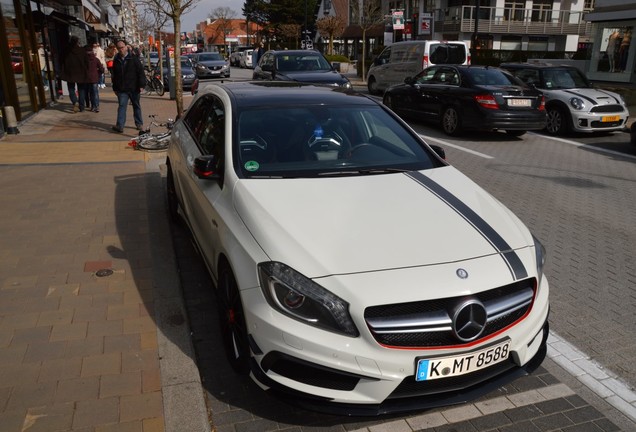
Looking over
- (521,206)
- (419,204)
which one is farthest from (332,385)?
(521,206)

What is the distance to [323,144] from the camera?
4.17m

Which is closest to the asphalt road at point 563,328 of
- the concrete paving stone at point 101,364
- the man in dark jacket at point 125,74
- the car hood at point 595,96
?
the concrete paving stone at point 101,364

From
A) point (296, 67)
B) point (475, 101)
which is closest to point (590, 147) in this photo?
point (475, 101)

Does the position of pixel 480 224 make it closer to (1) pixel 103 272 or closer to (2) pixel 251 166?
(2) pixel 251 166

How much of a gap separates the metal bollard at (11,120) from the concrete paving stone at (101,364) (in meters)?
9.40

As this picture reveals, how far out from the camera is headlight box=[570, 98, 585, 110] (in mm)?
12383

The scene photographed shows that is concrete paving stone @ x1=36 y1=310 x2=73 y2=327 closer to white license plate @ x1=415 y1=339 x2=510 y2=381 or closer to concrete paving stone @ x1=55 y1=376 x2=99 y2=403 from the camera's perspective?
concrete paving stone @ x1=55 y1=376 x2=99 y2=403

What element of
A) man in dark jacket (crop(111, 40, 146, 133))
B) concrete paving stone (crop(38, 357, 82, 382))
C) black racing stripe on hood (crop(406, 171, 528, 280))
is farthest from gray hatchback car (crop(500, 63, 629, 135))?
concrete paving stone (crop(38, 357, 82, 382))

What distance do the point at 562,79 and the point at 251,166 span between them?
12.0m

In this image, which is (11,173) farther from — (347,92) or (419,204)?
(419,204)

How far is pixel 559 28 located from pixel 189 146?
47.3 m

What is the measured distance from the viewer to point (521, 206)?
7.06 meters

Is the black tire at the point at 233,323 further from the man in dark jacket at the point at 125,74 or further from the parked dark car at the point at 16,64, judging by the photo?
the parked dark car at the point at 16,64

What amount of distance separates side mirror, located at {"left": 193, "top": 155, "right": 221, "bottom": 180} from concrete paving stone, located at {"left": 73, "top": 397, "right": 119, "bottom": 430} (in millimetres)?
1500
